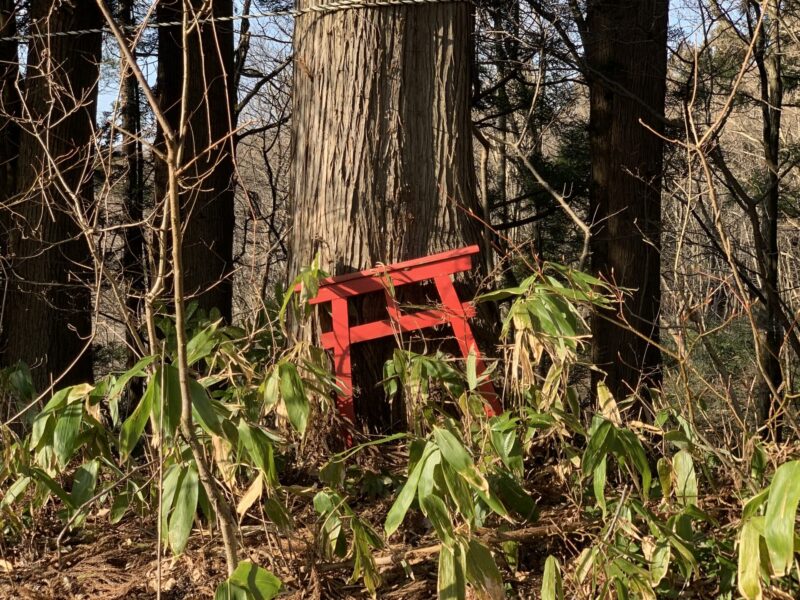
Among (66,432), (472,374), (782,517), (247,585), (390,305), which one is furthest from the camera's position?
(390,305)

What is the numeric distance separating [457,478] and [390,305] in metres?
1.36

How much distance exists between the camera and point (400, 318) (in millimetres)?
3547

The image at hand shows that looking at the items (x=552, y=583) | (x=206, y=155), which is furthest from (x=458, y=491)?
(x=206, y=155)

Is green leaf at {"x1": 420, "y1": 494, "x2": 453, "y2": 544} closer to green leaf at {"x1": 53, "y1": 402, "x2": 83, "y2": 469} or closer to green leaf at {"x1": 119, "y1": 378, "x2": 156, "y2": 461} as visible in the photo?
Result: green leaf at {"x1": 119, "y1": 378, "x2": 156, "y2": 461}

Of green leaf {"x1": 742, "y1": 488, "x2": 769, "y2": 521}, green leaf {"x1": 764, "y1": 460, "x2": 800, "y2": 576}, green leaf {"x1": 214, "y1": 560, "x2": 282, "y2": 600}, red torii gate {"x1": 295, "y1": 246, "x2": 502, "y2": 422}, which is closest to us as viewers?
green leaf {"x1": 764, "y1": 460, "x2": 800, "y2": 576}

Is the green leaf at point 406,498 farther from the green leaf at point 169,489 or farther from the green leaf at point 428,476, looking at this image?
the green leaf at point 169,489

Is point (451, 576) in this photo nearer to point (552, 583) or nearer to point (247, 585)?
point (552, 583)

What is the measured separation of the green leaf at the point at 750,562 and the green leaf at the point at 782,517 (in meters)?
0.13

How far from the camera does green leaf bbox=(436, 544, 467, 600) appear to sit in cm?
229

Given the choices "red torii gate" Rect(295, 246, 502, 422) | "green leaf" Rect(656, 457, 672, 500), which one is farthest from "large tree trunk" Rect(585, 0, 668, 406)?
"green leaf" Rect(656, 457, 672, 500)

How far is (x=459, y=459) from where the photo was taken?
226 centimetres

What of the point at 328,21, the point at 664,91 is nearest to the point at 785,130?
the point at 664,91

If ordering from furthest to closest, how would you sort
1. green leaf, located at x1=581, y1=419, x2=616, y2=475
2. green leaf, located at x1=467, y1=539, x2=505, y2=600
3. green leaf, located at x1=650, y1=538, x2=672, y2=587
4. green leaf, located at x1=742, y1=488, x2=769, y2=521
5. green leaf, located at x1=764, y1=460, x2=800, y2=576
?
green leaf, located at x1=581, y1=419, x2=616, y2=475, green leaf, located at x1=650, y1=538, x2=672, y2=587, green leaf, located at x1=467, y1=539, x2=505, y2=600, green leaf, located at x1=742, y1=488, x2=769, y2=521, green leaf, located at x1=764, y1=460, x2=800, y2=576

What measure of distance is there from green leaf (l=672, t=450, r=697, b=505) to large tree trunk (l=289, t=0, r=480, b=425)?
1.30 m
